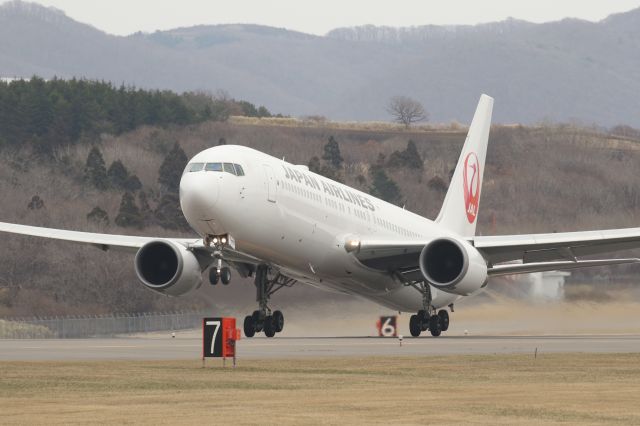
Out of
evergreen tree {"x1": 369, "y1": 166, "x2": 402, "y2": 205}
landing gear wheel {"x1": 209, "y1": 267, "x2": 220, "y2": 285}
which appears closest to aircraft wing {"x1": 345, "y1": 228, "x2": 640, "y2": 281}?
landing gear wheel {"x1": 209, "y1": 267, "x2": 220, "y2": 285}

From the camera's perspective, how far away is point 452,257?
45281 mm

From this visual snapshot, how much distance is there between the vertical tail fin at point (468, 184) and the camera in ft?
186

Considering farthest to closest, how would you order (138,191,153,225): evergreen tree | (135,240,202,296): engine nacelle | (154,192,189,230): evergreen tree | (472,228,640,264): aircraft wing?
(138,191,153,225): evergreen tree → (154,192,189,230): evergreen tree → (472,228,640,264): aircraft wing → (135,240,202,296): engine nacelle

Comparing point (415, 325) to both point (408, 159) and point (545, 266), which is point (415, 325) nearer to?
point (545, 266)

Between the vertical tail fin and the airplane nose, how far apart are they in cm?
1878

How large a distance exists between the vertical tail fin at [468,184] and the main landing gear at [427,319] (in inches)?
247

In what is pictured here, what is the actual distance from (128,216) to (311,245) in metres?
71.2

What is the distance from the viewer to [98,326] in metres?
68.0

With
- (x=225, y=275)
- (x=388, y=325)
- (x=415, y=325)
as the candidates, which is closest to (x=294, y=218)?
(x=225, y=275)

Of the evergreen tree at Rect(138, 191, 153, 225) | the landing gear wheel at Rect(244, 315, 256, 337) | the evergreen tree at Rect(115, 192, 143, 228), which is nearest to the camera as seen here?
the landing gear wheel at Rect(244, 315, 256, 337)

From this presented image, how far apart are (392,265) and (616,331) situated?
13345 millimetres

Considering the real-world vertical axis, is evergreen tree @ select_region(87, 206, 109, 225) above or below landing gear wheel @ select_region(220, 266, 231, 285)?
above

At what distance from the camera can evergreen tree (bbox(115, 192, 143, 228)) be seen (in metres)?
112

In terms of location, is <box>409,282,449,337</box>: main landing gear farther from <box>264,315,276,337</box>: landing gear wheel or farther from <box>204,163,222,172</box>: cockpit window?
<box>204,163,222,172</box>: cockpit window
